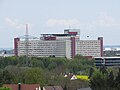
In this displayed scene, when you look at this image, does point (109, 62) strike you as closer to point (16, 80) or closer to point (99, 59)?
point (99, 59)

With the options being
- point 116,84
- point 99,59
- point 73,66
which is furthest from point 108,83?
point 99,59

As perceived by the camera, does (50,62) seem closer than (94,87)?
No

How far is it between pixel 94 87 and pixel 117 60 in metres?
117

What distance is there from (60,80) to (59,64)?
185ft

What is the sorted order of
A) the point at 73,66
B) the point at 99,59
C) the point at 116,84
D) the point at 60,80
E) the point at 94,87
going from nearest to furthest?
the point at 116,84
the point at 94,87
the point at 60,80
the point at 73,66
the point at 99,59

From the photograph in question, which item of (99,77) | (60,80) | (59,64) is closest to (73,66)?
(59,64)

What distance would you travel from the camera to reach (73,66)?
474ft

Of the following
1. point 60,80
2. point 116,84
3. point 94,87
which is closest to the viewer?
point 116,84

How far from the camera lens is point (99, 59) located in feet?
598

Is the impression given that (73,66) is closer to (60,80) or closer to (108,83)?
(60,80)

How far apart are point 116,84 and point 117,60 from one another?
122060mm

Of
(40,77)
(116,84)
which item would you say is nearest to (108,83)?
(116,84)

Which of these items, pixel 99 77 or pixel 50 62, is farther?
pixel 50 62

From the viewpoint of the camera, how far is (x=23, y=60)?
15125 centimetres
